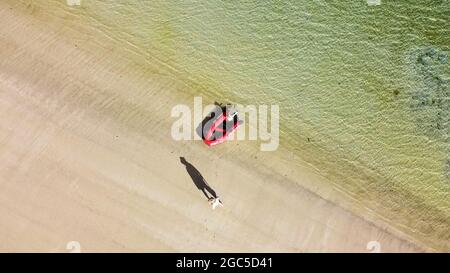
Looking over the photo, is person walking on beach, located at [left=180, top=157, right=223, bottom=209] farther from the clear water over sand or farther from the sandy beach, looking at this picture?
the clear water over sand

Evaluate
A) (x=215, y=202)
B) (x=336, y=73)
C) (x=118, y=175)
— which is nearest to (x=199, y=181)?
(x=215, y=202)

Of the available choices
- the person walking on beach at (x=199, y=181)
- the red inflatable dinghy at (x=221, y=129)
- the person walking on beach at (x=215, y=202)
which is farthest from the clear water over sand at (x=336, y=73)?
the person walking on beach at (x=215, y=202)

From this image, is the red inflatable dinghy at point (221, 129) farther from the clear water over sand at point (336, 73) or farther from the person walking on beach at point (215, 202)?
the person walking on beach at point (215, 202)

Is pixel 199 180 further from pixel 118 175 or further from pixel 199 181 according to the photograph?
pixel 118 175

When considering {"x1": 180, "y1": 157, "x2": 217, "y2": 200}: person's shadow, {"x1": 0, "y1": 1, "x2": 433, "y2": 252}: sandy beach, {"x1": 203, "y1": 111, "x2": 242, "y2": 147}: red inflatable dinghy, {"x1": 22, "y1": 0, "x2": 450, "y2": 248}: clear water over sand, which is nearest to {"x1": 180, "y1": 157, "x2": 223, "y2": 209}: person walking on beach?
{"x1": 180, "y1": 157, "x2": 217, "y2": 200}: person's shadow
